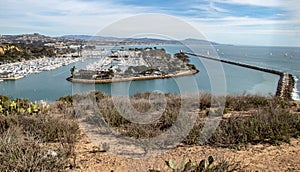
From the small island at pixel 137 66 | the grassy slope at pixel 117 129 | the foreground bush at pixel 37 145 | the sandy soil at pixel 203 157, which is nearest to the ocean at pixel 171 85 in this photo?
the small island at pixel 137 66

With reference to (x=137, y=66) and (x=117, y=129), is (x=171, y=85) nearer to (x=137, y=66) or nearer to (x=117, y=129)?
(x=137, y=66)

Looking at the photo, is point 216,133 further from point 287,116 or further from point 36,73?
point 36,73

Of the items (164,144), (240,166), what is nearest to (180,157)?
(164,144)

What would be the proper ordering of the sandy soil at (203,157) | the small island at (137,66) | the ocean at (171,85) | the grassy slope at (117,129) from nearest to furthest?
the grassy slope at (117,129) → the sandy soil at (203,157) → the ocean at (171,85) → the small island at (137,66)

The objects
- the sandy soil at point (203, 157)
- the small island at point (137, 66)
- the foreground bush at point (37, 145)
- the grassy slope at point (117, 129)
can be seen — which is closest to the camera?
the foreground bush at point (37, 145)

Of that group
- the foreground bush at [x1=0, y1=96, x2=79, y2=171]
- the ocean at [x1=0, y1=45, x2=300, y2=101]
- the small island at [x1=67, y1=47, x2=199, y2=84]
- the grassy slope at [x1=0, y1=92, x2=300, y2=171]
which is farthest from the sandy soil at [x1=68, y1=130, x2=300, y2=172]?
the small island at [x1=67, y1=47, x2=199, y2=84]

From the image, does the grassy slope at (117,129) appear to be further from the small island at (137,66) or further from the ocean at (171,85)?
the small island at (137,66)

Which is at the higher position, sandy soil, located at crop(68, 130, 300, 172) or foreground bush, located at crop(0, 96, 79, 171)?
foreground bush, located at crop(0, 96, 79, 171)

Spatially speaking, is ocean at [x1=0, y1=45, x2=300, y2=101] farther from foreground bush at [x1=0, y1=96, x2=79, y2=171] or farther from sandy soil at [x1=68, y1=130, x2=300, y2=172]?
foreground bush at [x1=0, y1=96, x2=79, y2=171]

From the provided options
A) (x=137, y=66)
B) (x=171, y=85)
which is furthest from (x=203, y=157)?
(x=171, y=85)
